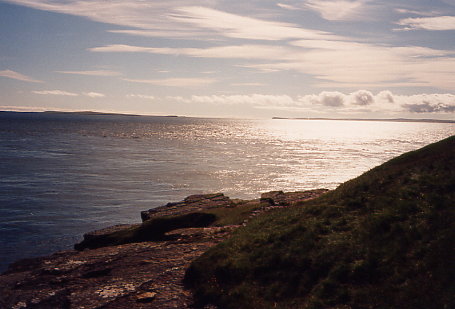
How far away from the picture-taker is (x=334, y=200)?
80.0 feet

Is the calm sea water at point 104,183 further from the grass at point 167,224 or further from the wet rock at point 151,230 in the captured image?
the grass at point 167,224

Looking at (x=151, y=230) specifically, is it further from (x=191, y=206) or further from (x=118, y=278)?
(x=118, y=278)

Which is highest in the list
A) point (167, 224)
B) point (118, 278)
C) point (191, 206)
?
point (191, 206)

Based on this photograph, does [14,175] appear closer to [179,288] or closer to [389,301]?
[179,288]

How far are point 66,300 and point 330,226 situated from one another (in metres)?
14.9

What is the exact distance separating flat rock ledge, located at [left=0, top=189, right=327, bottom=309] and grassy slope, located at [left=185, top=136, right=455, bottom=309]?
1792mm

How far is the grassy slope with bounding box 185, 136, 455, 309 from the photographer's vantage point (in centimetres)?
1534

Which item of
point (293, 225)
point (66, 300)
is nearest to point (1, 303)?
point (66, 300)

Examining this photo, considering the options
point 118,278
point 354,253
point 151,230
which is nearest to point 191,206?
point 151,230

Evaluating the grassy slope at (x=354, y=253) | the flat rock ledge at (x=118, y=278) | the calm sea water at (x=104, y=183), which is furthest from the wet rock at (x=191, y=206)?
the grassy slope at (x=354, y=253)

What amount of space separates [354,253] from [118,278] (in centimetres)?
1339

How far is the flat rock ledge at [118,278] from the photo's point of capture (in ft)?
61.9

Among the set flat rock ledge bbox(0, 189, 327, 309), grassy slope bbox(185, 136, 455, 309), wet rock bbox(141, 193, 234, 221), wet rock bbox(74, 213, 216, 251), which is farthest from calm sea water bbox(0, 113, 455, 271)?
grassy slope bbox(185, 136, 455, 309)

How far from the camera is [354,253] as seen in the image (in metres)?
17.8
